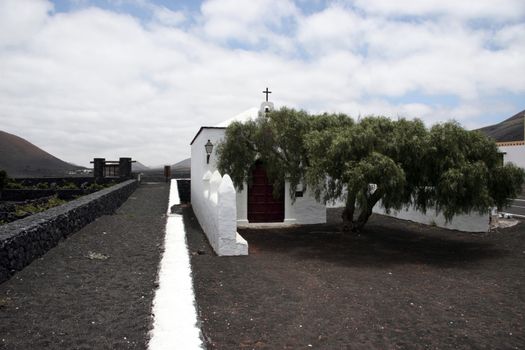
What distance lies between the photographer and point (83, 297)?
489 cm

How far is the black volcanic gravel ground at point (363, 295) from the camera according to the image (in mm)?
4527

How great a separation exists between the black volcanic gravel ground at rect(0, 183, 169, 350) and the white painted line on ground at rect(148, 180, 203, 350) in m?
0.12

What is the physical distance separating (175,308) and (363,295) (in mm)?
2855

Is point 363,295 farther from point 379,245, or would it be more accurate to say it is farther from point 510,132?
point 510,132

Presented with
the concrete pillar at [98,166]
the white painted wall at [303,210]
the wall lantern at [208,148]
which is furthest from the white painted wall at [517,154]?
the concrete pillar at [98,166]

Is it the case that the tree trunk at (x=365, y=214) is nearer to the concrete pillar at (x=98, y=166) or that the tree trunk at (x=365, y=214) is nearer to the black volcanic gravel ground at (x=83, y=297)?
the black volcanic gravel ground at (x=83, y=297)

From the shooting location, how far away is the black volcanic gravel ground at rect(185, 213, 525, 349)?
4.53 m

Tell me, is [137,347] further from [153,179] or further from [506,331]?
[153,179]

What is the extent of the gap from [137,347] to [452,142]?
765cm

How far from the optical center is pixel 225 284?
6488mm

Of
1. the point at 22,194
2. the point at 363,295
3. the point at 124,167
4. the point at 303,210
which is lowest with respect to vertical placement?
the point at 363,295

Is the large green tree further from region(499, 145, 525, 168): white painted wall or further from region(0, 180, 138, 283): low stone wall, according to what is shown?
region(499, 145, 525, 168): white painted wall

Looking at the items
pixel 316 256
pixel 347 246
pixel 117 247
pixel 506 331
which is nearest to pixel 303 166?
pixel 347 246

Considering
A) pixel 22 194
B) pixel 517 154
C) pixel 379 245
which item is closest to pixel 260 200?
pixel 379 245
